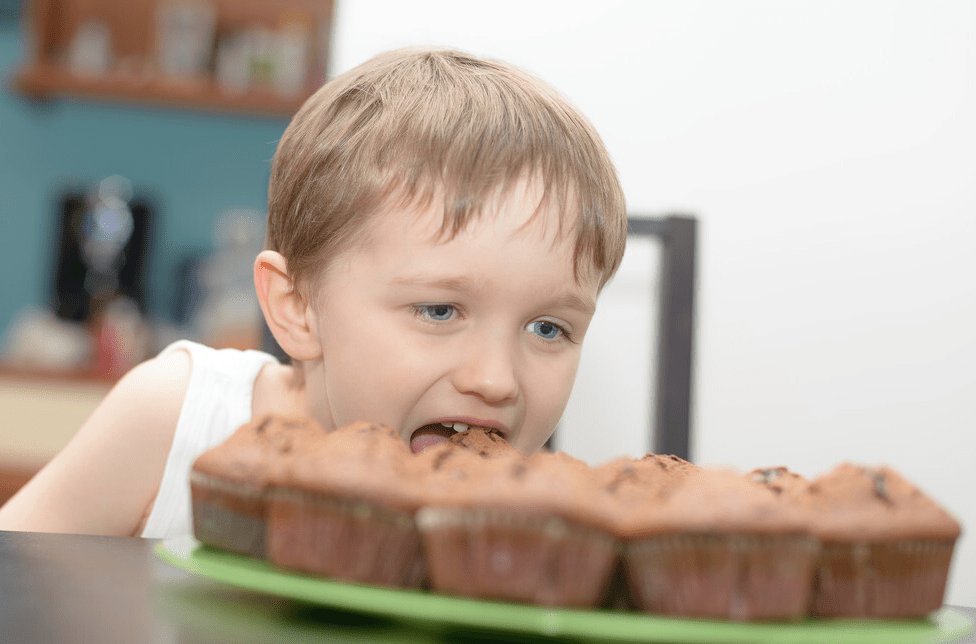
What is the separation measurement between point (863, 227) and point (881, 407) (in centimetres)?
44

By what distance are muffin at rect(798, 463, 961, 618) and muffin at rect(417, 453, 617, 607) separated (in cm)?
11

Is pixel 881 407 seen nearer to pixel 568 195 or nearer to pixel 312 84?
pixel 568 195

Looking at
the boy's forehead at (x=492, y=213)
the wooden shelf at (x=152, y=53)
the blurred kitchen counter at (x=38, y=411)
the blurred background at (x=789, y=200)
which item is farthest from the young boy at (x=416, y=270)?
the wooden shelf at (x=152, y=53)

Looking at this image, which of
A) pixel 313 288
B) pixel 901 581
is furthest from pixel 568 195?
pixel 901 581

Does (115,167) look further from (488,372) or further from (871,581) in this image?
(871,581)

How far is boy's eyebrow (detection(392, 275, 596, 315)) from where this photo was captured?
69 cm

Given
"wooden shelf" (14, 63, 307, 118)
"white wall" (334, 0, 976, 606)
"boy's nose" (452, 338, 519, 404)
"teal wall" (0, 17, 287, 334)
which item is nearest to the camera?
"boy's nose" (452, 338, 519, 404)

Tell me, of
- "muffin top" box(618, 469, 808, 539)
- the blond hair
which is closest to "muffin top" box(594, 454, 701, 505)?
"muffin top" box(618, 469, 808, 539)

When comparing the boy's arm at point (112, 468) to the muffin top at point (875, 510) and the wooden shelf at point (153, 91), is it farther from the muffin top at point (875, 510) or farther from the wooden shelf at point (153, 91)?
the wooden shelf at point (153, 91)

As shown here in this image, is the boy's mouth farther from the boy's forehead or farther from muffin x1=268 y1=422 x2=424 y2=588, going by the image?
muffin x1=268 y1=422 x2=424 y2=588

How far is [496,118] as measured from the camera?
2.60 feet

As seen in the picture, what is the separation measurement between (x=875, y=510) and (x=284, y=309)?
25.0 inches

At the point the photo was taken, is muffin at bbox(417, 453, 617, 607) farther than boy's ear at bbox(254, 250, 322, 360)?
No

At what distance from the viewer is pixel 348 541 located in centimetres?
38
